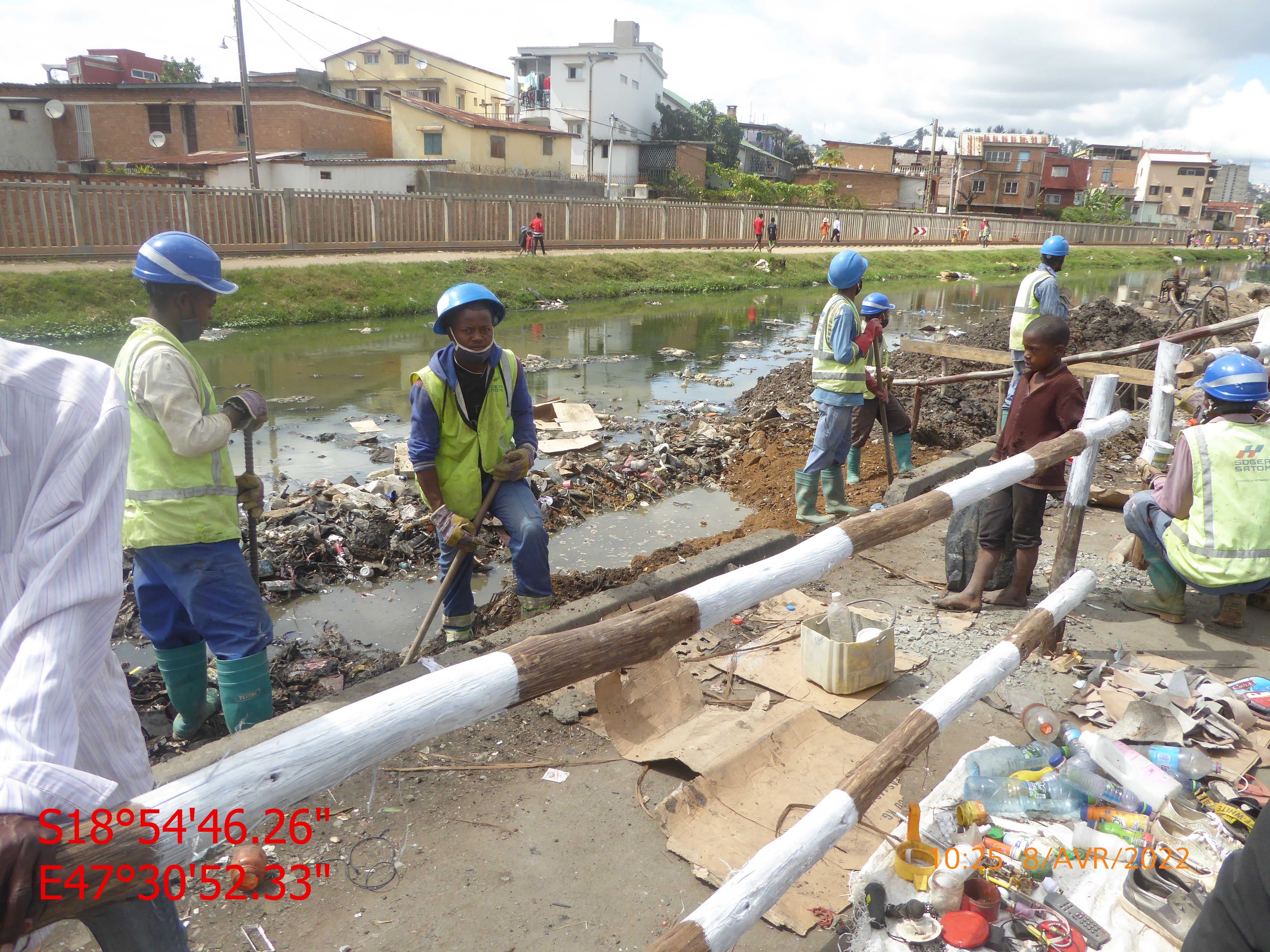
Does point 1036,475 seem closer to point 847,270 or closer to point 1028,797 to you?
point 1028,797

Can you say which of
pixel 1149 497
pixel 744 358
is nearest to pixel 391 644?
pixel 1149 497

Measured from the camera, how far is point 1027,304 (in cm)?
700

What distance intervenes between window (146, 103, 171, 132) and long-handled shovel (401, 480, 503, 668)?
37.4 metres

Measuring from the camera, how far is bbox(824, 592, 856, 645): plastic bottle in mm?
3656

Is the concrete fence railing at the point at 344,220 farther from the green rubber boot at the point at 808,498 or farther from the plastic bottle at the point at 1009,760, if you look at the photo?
the plastic bottle at the point at 1009,760

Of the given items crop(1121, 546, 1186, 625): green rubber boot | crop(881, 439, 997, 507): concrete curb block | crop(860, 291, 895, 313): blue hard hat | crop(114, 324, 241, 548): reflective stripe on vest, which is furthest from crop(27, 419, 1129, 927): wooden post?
crop(860, 291, 895, 313): blue hard hat

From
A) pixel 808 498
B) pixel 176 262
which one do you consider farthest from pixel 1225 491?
pixel 176 262

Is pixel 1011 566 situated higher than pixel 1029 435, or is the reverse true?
pixel 1029 435

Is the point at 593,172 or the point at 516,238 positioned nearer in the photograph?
the point at 516,238

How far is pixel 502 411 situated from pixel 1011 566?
2.86 metres

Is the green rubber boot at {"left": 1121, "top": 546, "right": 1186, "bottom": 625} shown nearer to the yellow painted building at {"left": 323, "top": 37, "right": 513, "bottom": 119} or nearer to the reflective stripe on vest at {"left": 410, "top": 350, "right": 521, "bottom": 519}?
the reflective stripe on vest at {"left": 410, "top": 350, "right": 521, "bottom": 519}

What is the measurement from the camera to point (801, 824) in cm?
188

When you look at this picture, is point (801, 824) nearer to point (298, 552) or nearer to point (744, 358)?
point (298, 552)

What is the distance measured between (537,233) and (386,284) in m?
6.31
